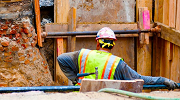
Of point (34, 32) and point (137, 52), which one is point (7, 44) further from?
point (137, 52)

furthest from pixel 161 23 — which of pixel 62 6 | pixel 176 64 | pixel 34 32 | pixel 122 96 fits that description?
pixel 122 96

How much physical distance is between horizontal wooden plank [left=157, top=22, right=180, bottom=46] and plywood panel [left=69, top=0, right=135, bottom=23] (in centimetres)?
78

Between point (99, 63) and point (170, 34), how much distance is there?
2.31 m

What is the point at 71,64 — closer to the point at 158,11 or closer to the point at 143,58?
the point at 143,58

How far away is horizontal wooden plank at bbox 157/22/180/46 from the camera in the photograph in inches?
212

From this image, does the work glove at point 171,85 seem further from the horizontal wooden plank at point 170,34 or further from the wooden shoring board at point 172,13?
the wooden shoring board at point 172,13

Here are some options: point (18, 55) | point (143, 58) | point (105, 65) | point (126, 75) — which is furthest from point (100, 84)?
point (143, 58)

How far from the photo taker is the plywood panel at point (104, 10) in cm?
625

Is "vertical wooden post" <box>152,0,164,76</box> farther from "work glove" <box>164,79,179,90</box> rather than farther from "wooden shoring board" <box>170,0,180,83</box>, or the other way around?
"work glove" <box>164,79,179,90</box>

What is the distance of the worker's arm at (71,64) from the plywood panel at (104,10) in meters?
2.22

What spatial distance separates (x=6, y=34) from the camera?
5.47 meters

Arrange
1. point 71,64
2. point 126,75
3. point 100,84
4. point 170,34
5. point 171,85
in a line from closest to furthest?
1. point 100,84
2. point 171,85
3. point 126,75
4. point 71,64
5. point 170,34

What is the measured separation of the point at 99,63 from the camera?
379 cm

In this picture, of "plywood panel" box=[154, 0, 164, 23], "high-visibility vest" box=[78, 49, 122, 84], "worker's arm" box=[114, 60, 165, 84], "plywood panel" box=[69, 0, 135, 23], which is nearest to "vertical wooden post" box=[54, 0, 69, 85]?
"plywood panel" box=[69, 0, 135, 23]
